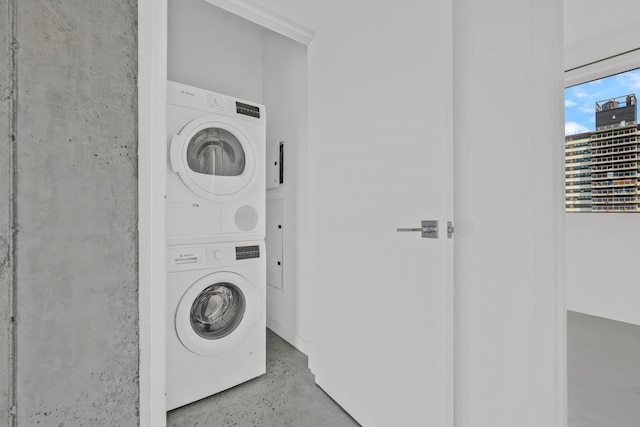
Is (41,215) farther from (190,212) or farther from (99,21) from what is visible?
(190,212)

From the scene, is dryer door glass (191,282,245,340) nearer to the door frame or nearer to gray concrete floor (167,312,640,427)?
gray concrete floor (167,312,640,427)

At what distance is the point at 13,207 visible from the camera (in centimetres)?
73

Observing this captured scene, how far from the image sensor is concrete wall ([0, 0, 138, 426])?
29.2 inches

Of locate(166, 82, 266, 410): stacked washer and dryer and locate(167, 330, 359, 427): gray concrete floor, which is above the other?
locate(166, 82, 266, 410): stacked washer and dryer

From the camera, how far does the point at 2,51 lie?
71 cm

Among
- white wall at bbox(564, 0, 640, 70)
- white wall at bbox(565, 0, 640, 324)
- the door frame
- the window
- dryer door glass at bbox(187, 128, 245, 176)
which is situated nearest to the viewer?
the door frame

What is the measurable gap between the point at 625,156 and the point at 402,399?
305 cm

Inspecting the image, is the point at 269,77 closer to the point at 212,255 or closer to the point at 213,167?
the point at 213,167

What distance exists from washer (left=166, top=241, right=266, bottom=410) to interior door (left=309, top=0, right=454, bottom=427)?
39 centimetres

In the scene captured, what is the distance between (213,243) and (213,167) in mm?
458

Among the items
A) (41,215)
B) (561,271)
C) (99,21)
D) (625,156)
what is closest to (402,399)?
(561,271)

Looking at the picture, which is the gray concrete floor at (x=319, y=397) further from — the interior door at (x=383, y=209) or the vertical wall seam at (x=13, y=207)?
the vertical wall seam at (x=13, y=207)

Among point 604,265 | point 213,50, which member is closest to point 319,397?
point 213,50

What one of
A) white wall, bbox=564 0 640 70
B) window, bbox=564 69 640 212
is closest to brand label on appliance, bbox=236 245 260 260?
window, bbox=564 69 640 212
